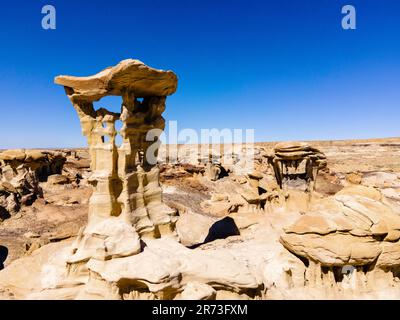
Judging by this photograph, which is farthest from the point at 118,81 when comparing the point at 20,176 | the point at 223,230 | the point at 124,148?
the point at 20,176

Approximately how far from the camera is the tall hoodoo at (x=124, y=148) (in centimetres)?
958

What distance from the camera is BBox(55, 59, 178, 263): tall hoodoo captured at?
9582 mm

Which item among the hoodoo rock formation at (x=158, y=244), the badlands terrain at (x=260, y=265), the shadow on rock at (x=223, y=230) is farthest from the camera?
the shadow on rock at (x=223, y=230)

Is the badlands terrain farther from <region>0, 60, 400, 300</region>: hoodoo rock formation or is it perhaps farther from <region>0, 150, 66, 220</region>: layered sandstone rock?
<region>0, 150, 66, 220</region>: layered sandstone rock

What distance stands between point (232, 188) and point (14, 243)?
2275 centimetres

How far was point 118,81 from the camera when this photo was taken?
9672mm

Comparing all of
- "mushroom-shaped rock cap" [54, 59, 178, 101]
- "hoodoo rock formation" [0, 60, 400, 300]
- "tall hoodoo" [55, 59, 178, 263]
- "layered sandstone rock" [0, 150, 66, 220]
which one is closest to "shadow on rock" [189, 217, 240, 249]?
"hoodoo rock formation" [0, 60, 400, 300]

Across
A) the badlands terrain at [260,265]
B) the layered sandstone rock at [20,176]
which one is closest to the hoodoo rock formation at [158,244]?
the badlands terrain at [260,265]

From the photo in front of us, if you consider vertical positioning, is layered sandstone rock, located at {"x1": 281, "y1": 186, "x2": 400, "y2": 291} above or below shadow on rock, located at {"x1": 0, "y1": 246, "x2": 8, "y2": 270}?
above

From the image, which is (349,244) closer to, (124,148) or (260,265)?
(260,265)

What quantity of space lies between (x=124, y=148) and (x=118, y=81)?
7.85ft

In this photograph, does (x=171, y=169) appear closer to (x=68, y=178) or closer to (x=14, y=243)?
(x=68, y=178)

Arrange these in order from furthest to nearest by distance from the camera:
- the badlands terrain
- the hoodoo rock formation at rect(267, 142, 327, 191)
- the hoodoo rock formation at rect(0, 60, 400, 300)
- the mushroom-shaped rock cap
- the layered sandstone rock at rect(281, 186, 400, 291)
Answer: the hoodoo rock formation at rect(267, 142, 327, 191), the mushroom-shaped rock cap, the layered sandstone rock at rect(281, 186, 400, 291), the hoodoo rock formation at rect(0, 60, 400, 300), the badlands terrain

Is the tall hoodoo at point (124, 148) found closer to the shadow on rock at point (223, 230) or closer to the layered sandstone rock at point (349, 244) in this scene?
the shadow on rock at point (223, 230)
